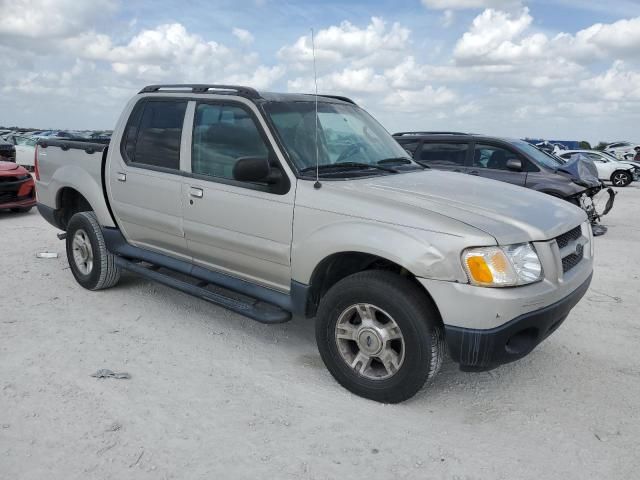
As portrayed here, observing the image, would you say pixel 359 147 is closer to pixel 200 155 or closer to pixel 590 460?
pixel 200 155

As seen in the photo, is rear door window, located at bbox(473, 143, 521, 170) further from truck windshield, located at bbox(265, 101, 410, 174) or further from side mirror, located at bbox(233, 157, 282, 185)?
side mirror, located at bbox(233, 157, 282, 185)

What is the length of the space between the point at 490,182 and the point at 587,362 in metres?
1.50

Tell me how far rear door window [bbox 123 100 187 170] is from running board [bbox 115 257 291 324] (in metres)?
0.92

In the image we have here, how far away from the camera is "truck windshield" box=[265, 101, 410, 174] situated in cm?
386

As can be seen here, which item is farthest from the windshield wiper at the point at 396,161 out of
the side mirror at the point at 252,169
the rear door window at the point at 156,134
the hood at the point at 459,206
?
the rear door window at the point at 156,134

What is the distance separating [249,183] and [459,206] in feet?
4.74

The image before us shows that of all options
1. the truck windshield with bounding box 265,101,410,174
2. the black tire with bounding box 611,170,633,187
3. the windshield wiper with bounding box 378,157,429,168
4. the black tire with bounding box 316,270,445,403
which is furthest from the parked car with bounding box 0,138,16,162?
the black tire with bounding box 611,170,633,187

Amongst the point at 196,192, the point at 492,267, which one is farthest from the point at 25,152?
the point at 492,267

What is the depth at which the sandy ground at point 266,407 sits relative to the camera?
2.80 m

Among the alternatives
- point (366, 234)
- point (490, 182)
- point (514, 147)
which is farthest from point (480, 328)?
point (514, 147)

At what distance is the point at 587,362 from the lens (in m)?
4.10

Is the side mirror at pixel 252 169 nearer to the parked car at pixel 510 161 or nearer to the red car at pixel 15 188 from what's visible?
the parked car at pixel 510 161

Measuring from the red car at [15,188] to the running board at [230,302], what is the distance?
6.30m

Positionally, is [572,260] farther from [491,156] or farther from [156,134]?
[491,156]
